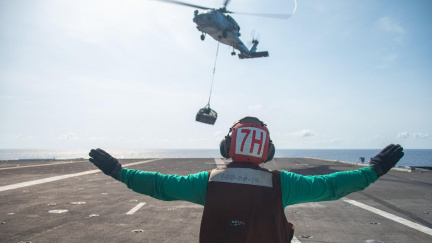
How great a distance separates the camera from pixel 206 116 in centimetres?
2839

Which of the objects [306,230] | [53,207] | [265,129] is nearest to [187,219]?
[306,230]

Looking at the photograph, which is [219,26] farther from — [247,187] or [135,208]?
[247,187]

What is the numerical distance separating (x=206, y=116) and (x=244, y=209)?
26166 millimetres

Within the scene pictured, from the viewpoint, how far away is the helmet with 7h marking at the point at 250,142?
2.65m

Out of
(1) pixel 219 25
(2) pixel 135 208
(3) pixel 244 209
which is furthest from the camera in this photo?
(1) pixel 219 25

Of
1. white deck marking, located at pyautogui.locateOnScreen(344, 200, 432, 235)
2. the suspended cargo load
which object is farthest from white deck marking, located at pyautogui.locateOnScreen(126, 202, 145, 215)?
the suspended cargo load

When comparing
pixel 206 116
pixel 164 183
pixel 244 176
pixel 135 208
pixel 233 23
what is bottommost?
pixel 135 208

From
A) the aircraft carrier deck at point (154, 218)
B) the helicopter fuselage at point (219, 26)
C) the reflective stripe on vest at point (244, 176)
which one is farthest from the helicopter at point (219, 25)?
the reflective stripe on vest at point (244, 176)

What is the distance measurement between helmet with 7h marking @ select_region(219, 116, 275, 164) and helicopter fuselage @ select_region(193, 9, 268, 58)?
24893 mm

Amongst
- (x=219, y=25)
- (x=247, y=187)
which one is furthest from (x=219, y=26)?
(x=247, y=187)

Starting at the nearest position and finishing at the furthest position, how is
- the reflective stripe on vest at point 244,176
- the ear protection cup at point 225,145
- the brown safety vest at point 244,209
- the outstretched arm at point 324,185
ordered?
the brown safety vest at point 244,209
the reflective stripe on vest at point 244,176
the outstretched arm at point 324,185
the ear protection cup at point 225,145

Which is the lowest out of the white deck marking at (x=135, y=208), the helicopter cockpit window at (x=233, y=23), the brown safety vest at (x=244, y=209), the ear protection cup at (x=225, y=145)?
the white deck marking at (x=135, y=208)

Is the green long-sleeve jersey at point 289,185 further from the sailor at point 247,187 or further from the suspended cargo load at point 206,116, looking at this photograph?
the suspended cargo load at point 206,116

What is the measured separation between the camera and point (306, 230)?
5.93 m
